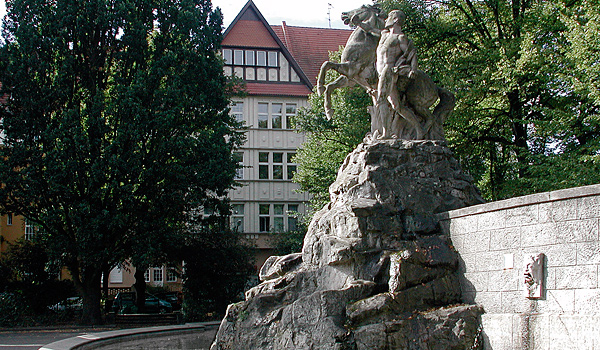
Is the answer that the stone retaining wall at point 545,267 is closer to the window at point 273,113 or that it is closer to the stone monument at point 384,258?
the stone monument at point 384,258

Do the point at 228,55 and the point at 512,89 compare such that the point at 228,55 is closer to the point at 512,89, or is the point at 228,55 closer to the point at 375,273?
the point at 512,89

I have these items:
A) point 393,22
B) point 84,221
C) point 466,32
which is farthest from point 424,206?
point 84,221

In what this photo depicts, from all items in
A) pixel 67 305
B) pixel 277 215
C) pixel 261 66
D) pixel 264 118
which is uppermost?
pixel 261 66

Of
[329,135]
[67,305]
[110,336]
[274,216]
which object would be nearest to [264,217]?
[274,216]

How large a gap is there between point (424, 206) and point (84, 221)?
15.5 metres

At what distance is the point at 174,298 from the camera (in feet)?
124

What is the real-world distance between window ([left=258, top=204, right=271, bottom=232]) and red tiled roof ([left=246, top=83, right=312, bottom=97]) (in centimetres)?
688

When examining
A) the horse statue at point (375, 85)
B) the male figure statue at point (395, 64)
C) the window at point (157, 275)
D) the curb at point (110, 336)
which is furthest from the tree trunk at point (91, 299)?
the window at point (157, 275)

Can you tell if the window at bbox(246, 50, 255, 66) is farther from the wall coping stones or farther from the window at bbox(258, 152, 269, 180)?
the wall coping stones

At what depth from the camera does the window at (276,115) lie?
140 ft

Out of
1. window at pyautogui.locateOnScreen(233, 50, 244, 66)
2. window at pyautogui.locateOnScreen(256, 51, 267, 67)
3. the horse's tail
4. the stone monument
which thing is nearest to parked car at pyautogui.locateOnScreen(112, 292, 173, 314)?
window at pyautogui.locateOnScreen(233, 50, 244, 66)

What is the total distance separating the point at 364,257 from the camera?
11656 millimetres

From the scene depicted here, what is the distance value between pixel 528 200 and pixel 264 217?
3262 centimetres

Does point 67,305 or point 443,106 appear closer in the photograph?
point 443,106
